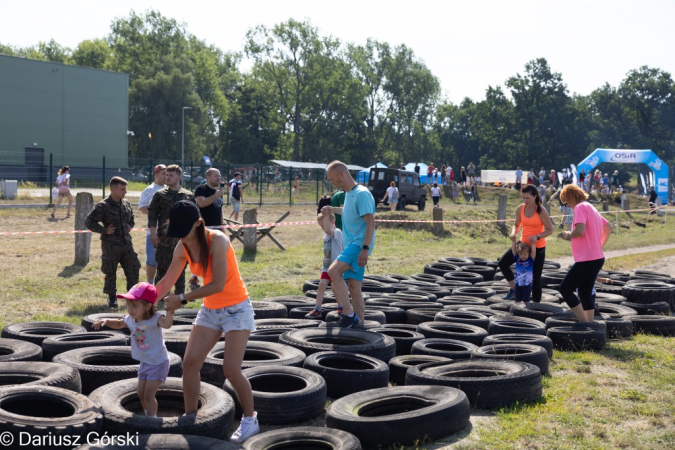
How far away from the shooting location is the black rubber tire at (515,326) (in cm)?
791

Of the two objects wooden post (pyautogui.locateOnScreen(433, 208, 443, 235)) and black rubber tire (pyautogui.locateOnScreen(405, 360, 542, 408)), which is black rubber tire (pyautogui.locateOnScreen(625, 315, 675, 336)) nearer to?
black rubber tire (pyautogui.locateOnScreen(405, 360, 542, 408))

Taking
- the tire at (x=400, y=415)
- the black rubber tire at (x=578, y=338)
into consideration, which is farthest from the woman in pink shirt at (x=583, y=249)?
the tire at (x=400, y=415)

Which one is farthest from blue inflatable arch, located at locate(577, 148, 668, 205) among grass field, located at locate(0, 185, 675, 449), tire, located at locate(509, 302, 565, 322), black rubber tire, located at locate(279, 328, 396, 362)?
black rubber tire, located at locate(279, 328, 396, 362)

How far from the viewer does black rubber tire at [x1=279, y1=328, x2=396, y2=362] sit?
6535 mm

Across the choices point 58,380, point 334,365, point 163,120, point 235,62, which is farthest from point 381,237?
point 235,62

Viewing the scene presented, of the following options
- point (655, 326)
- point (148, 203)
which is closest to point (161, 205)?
point (148, 203)

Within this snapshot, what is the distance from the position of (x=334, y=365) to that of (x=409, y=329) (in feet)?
5.54

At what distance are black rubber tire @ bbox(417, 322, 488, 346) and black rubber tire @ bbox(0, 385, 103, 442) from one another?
419 centimetres

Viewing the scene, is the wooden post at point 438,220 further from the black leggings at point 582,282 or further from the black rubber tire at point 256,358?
the black rubber tire at point 256,358

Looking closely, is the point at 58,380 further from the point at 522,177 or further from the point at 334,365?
the point at 522,177

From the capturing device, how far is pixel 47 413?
478 cm

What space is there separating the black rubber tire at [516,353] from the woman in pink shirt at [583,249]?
1650 mm

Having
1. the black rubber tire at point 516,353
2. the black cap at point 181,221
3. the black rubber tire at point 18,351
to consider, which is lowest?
the black rubber tire at point 516,353

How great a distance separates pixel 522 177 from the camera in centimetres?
Result: 4825
